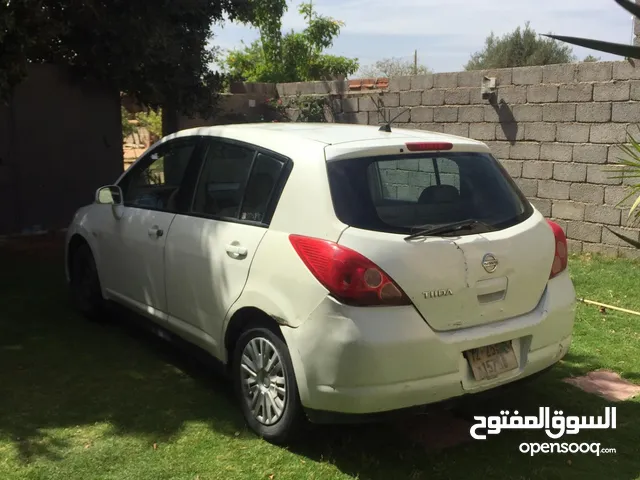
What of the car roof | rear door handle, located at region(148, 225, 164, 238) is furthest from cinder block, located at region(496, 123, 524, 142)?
rear door handle, located at region(148, 225, 164, 238)

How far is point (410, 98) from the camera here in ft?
32.1

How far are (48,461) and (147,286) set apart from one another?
1.46m

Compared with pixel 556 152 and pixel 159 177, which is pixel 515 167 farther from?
pixel 159 177

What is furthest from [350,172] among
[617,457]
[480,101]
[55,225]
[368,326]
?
[55,225]

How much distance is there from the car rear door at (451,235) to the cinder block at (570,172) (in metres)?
4.42

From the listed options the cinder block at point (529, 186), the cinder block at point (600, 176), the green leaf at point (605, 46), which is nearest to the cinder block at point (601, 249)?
the cinder block at point (600, 176)

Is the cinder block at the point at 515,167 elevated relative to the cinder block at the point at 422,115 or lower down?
lower down

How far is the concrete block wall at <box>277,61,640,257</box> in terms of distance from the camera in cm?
761

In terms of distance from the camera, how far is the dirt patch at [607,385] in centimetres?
439

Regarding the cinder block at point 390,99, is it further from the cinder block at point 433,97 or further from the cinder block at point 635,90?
the cinder block at point 635,90

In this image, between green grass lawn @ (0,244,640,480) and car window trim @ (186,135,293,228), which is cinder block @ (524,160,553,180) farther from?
car window trim @ (186,135,293,228)

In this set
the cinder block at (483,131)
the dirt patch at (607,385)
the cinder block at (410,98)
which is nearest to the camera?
the dirt patch at (607,385)

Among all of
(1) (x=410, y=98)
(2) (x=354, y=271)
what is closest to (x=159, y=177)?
(2) (x=354, y=271)

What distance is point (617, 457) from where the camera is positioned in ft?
12.0
